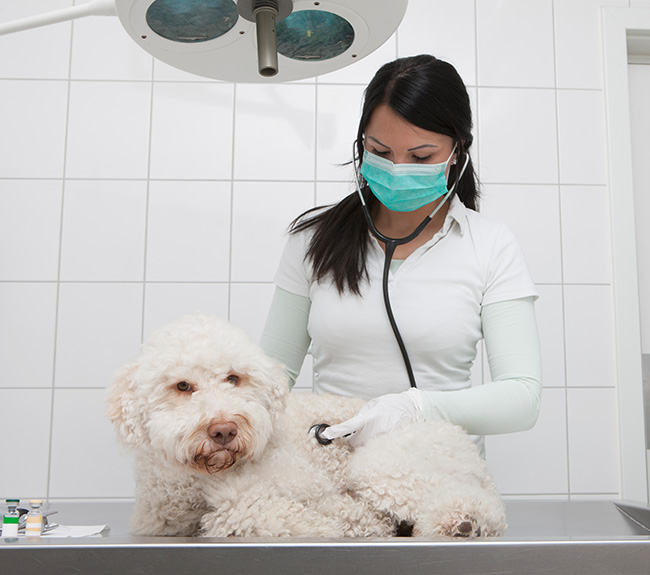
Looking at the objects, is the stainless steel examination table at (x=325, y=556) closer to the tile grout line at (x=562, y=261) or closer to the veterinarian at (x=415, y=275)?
the veterinarian at (x=415, y=275)

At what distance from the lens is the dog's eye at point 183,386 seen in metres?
0.75

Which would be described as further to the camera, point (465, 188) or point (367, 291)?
point (465, 188)

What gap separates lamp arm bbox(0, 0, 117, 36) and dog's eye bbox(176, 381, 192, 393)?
51 cm

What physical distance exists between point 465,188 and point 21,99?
151 cm

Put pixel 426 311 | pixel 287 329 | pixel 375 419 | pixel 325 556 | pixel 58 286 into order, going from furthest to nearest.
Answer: pixel 58 286 → pixel 287 329 → pixel 426 311 → pixel 375 419 → pixel 325 556

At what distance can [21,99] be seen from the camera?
208cm

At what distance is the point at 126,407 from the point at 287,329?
0.58 meters

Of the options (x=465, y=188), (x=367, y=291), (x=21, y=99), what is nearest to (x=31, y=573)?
(x=367, y=291)

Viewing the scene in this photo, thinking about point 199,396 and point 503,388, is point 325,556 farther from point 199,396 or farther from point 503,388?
point 503,388

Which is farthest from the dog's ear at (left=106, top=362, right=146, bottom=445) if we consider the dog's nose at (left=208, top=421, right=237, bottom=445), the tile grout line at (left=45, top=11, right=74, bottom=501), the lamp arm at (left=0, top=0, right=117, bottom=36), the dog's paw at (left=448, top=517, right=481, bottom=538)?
the tile grout line at (left=45, top=11, right=74, bottom=501)

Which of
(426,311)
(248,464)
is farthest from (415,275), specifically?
(248,464)

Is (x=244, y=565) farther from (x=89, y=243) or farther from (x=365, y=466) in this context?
(x=89, y=243)

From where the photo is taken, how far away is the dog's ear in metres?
0.75

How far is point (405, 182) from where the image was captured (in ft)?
3.87
